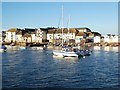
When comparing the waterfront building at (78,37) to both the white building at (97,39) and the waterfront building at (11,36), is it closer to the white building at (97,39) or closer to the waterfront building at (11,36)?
the white building at (97,39)

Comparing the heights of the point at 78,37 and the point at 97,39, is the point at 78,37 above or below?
above

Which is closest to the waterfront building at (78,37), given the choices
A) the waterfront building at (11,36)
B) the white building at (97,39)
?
the white building at (97,39)

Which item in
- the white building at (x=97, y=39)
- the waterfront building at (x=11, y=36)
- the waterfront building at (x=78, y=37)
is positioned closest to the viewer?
the waterfront building at (x=78, y=37)

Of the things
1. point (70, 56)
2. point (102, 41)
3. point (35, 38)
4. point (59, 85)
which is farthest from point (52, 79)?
point (102, 41)

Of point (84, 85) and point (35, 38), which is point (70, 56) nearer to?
point (84, 85)

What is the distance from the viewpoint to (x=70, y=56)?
87.6 feet

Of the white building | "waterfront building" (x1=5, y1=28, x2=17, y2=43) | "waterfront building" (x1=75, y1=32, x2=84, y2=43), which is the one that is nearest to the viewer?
"waterfront building" (x1=75, y1=32, x2=84, y2=43)

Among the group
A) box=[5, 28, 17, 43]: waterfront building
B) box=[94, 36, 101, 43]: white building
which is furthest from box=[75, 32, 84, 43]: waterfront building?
box=[5, 28, 17, 43]: waterfront building

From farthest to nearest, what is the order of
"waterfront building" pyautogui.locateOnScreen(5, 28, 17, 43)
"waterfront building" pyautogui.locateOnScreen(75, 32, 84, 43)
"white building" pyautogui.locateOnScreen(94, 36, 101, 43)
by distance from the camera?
"waterfront building" pyautogui.locateOnScreen(5, 28, 17, 43), "white building" pyautogui.locateOnScreen(94, 36, 101, 43), "waterfront building" pyautogui.locateOnScreen(75, 32, 84, 43)

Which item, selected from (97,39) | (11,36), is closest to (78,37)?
(97,39)

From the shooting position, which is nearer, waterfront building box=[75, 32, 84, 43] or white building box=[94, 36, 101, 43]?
waterfront building box=[75, 32, 84, 43]

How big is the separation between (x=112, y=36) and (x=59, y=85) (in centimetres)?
6663

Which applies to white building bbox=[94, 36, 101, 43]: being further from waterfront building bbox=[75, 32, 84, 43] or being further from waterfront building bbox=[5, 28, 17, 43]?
waterfront building bbox=[5, 28, 17, 43]

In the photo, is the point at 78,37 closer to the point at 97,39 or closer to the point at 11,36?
the point at 97,39
